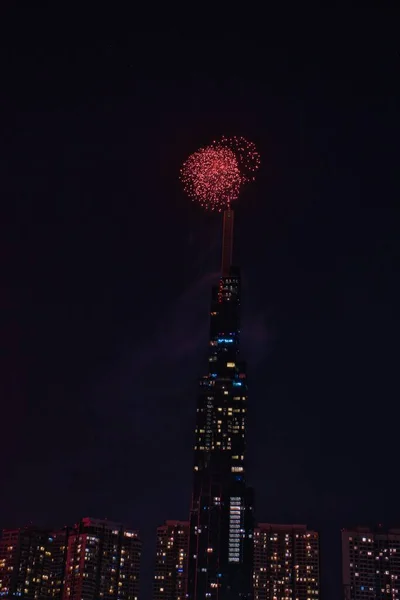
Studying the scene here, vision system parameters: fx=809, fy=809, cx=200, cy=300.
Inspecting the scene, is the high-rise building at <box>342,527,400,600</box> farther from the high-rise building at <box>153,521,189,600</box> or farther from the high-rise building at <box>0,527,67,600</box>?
the high-rise building at <box>0,527,67,600</box>

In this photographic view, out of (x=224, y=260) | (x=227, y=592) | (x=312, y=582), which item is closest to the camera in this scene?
(x=227, y=592)

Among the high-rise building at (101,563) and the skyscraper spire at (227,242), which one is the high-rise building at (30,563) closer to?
the high-rise building at (101,563)

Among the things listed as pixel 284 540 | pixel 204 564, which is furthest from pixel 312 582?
pixel 204 564

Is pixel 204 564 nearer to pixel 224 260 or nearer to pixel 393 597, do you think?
pixel 393 597

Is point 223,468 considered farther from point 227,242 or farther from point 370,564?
point 227,242

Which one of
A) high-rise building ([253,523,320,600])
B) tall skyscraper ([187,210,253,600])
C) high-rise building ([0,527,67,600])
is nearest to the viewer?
tall skyscraper ([187,210,253,600])

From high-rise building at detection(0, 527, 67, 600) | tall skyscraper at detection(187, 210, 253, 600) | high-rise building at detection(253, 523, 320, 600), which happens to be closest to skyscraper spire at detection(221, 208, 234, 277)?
tall skyscraper at detection(187, 210, 253, 600)

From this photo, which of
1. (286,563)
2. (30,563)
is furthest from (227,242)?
(30,563)
